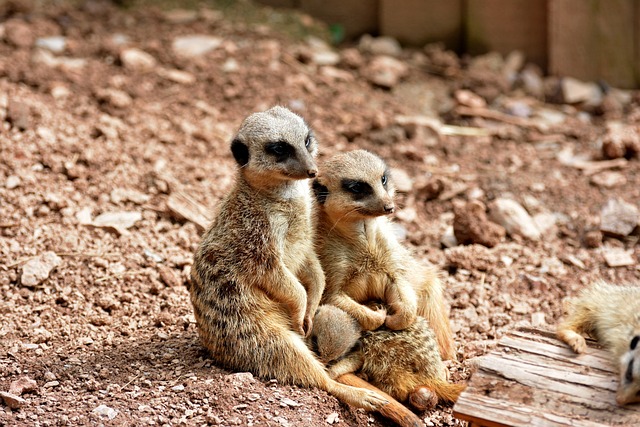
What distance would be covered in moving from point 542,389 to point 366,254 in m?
0.97

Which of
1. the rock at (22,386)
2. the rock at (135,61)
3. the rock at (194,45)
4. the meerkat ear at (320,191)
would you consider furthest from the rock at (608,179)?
the rock at (22,386)

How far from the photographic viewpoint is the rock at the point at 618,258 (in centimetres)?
449

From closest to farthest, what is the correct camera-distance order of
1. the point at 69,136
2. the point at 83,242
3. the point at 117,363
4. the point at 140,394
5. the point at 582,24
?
the point at 140,394
the point at 117,363
the point at 83,242
the point at 69,136
the point at 582,24

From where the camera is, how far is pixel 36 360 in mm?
3449

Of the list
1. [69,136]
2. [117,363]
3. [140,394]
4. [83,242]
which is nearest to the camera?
[140,394]

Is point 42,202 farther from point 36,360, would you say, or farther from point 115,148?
point 36,360

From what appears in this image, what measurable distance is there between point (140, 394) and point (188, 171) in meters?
2.16

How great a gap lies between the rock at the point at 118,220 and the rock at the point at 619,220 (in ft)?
8.30

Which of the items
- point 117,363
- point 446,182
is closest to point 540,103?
point 446,182

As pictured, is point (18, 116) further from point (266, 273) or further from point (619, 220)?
point (619, 220)

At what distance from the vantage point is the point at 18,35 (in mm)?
6055

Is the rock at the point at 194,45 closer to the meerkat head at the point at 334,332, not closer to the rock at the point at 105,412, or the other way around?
the meerkat head at the point at 334,332

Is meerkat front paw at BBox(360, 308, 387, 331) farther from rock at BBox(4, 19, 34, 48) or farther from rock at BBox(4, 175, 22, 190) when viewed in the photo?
rock at BBox(4, 19, 34, 48)

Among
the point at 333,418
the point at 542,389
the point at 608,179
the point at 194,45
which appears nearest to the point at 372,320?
the point at 333,418
